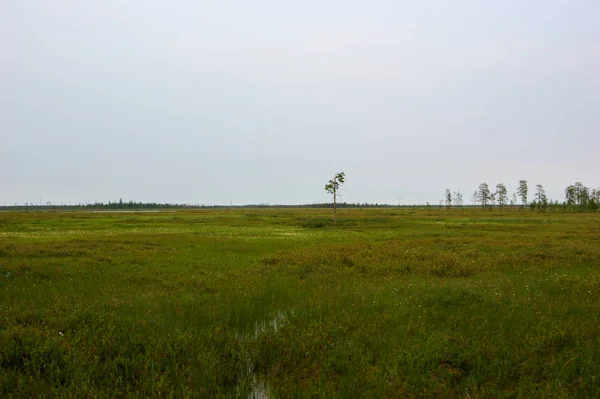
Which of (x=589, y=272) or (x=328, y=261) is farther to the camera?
(x=328, y=261)

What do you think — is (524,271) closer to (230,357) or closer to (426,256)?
(426,256)

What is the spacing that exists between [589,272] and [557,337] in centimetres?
1091

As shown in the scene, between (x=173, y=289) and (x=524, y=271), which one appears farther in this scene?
(x=524, y=271)

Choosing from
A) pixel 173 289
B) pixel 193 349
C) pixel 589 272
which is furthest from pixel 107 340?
pixel 589 272

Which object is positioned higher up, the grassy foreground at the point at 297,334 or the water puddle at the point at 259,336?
the grassy foreground at the point at 297,334

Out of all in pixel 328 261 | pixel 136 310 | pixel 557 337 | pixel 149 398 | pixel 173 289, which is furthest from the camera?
pixel 328 261

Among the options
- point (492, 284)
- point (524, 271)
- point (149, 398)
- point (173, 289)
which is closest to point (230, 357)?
point (149, 398)

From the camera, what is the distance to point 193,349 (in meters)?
6.29

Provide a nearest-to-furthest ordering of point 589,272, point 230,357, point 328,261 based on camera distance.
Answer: point 230,357
point 589,272
point 328,261

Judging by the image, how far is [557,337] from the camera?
6.80 metres

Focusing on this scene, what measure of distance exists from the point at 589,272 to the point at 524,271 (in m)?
2.86

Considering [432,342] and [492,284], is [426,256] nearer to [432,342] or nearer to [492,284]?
[492,284]

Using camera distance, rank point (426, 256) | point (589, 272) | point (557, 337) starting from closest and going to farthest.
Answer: point (557, 337) → point (589, 272) → point (426, 256)

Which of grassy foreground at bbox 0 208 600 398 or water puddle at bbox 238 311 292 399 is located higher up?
grassy foreground at bbox 0 208 600 398
